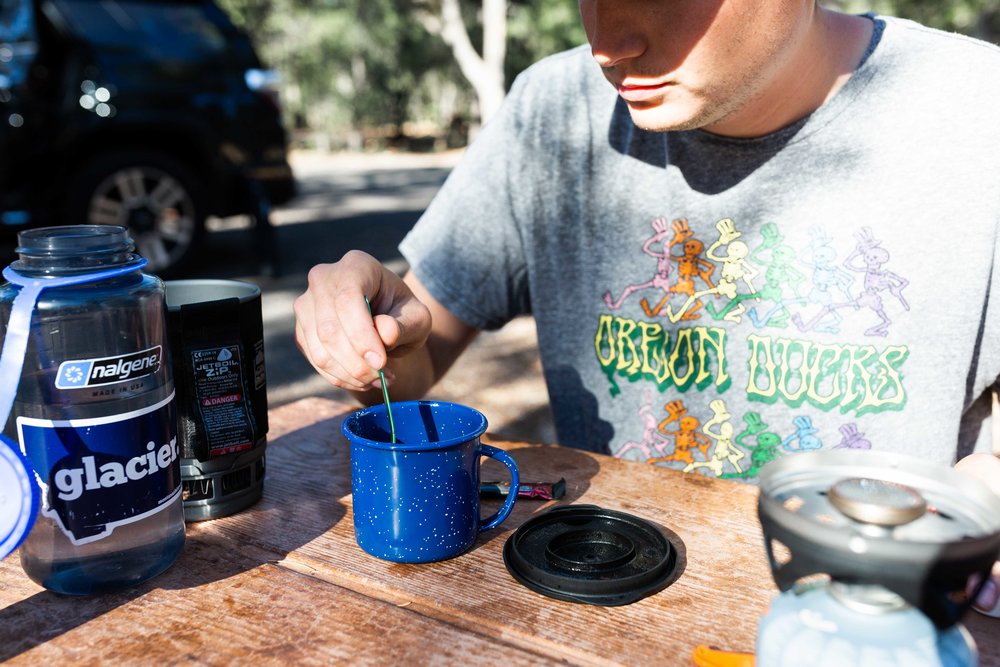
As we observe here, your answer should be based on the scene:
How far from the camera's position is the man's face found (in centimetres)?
127

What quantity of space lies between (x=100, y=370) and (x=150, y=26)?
510 cm

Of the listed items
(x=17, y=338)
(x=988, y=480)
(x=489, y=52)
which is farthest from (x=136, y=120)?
(x=489, y=52)

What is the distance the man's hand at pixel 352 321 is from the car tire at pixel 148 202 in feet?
14.1

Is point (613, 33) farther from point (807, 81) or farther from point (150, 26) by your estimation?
point (150, 26)

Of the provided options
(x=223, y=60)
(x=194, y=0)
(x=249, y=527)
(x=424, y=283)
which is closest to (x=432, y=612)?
(x=249, y=527)

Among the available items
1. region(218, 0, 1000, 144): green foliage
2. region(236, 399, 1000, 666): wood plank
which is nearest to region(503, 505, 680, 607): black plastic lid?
region(236, 399, 1000, 666): wood plank

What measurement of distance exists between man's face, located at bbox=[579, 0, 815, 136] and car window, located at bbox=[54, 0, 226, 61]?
4.62 m

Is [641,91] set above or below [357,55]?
below

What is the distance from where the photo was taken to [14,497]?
896 millimetres

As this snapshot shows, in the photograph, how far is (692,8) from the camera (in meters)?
1.26

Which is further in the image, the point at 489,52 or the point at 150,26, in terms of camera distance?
the point at 489,52

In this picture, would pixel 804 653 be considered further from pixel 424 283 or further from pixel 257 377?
pixel 424 283

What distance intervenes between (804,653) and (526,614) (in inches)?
13.3

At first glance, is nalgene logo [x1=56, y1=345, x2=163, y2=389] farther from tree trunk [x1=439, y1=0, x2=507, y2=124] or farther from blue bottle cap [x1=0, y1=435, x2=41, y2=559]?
tree trunk [x1=439, y1=0, x2=507, y2=124]
